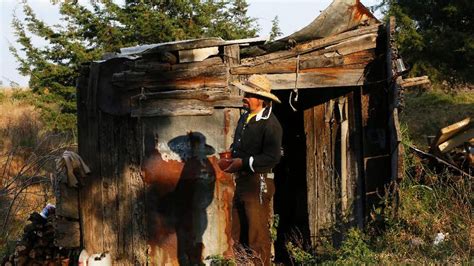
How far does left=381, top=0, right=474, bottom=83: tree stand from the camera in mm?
Result: 14406

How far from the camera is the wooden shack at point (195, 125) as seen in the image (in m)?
6.36

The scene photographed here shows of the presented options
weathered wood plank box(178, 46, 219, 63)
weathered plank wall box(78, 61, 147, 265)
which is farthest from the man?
weathered plank wall box(78, 61, 147, 265)

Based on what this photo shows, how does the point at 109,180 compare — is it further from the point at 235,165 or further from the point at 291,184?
the point at 291,184

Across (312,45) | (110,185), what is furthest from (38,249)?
(312,45)

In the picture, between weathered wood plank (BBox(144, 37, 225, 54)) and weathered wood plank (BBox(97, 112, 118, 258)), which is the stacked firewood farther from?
weathered wood plank (BBox(144, 37, 225, 54))

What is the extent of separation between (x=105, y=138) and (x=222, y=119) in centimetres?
148

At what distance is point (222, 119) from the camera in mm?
6336

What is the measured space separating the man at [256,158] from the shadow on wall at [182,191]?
925 mm

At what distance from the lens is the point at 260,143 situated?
509cm

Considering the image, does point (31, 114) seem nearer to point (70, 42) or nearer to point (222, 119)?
point (70, 42)

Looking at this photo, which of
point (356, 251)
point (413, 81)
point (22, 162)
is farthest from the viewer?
point (22, 162)

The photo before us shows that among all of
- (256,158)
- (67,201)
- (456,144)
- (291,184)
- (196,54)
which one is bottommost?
(67,201)

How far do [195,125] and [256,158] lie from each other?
5.30ft

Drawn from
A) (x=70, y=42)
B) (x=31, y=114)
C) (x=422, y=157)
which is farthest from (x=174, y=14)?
(x=422, y=157)
